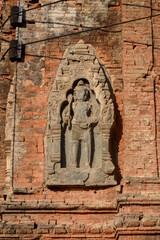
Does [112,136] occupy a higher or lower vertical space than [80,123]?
lower

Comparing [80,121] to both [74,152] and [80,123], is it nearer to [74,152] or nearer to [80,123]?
[80,123]

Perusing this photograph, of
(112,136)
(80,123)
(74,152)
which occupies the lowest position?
(74,152)

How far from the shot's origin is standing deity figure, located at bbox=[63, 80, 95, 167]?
1284 centimetres

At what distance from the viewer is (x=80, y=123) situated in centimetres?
1303

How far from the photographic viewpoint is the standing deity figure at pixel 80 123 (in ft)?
42.1

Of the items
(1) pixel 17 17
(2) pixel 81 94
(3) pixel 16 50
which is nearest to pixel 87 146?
(2) pixel 81 94

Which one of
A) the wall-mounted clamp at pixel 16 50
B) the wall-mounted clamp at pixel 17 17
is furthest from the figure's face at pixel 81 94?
the wall-mounted clamp at pixel 17 17

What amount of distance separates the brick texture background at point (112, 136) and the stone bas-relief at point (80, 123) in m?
0.23

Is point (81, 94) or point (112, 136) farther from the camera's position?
point (81, 94)

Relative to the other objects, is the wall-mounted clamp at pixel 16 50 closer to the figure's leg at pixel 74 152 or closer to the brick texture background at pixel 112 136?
the brick texture background at pixel 112 136

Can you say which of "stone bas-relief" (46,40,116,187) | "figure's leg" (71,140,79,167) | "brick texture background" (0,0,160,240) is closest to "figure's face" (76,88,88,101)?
"stone bas-relief" (46,40,116,187)

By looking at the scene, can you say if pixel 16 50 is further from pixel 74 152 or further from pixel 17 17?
pixel 74 152

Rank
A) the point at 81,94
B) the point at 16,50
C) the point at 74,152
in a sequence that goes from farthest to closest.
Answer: the point at 16,50 → the point at 81,94 → the point at 74,152

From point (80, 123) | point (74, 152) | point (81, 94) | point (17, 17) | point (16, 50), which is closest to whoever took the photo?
point (74, 152)
